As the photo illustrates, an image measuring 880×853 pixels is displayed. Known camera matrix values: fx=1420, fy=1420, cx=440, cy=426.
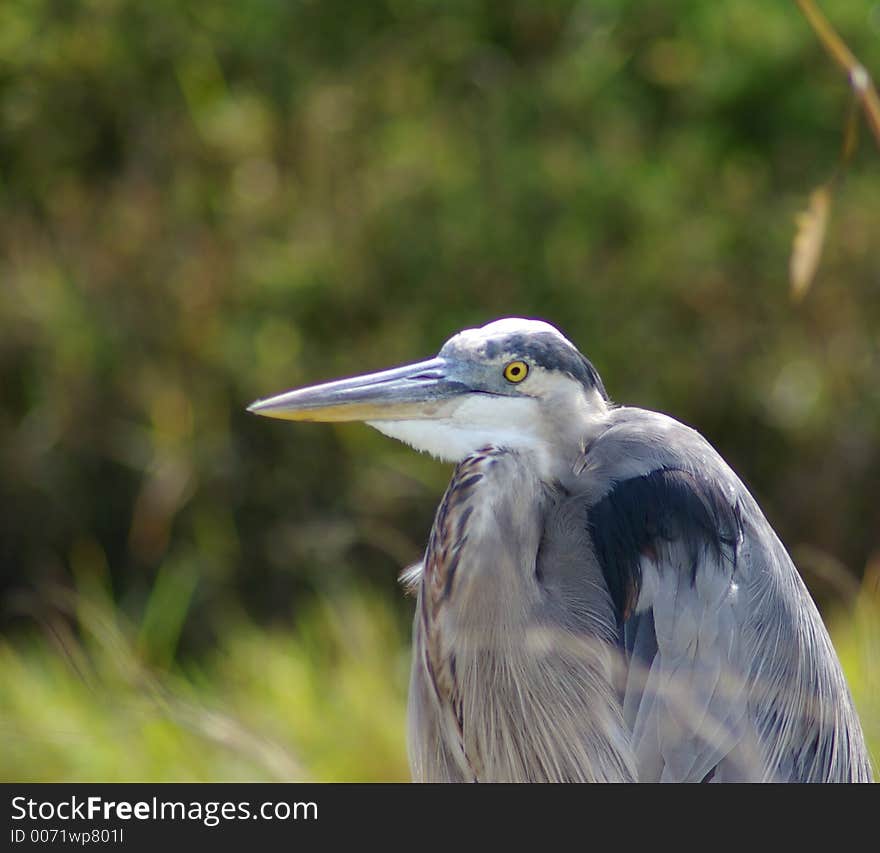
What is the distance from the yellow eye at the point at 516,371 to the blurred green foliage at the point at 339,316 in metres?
2.67

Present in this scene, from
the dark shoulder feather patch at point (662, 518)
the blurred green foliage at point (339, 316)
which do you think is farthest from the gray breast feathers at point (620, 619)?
the blurred green foliage at point (339, 316)

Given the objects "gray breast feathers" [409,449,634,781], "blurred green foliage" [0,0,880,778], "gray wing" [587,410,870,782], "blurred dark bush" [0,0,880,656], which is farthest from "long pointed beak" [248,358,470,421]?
"blurred dark bush" [0,0,880,656]

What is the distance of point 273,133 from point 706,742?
4.76 m

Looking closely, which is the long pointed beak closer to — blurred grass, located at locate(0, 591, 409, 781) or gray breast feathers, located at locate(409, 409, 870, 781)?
gray breast feathers, located at locate(409, 409, 870, 781)

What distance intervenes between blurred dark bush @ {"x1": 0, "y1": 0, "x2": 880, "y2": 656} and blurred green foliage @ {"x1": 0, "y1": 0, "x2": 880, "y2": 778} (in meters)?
0.01

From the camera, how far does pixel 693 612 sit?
2566 millimetres

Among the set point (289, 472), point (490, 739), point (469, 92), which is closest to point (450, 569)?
point (490, 739)

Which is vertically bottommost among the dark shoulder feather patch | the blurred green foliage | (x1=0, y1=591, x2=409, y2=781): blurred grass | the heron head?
(x1=0, y1=591, x2=409, y2=781): blurred grass

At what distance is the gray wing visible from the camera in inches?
101

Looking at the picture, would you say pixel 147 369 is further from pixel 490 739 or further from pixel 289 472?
pixel 490 739

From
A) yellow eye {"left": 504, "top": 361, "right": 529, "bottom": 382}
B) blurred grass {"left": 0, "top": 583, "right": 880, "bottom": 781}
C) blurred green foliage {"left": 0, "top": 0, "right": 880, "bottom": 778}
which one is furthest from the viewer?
blurred green foliage {"left": 0, "top": 0, "right": 880, "bottom": 778}

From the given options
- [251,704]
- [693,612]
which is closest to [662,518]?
[693,612]

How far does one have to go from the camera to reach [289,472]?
5895 mm

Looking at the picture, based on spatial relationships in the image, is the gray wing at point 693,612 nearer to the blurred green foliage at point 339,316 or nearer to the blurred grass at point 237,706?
the blurred grass at point 237,706
